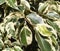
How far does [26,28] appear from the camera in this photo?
116 centimetres

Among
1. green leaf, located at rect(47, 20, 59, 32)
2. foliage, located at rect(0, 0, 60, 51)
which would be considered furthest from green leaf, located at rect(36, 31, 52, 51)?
green leaf, located at rect(47, 20, 59, 32)

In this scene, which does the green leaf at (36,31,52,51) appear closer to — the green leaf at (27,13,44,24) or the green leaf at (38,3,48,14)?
the green leaf at (27,13,44,24)

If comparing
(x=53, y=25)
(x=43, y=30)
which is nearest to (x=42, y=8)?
(x=53, y=25)

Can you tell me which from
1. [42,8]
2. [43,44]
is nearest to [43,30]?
[43,44]

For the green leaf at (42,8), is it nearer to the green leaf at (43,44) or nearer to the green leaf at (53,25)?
the green leaf at (53,25)

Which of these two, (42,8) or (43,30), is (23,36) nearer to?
(43,30)

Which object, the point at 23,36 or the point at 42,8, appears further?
the point at 42,8

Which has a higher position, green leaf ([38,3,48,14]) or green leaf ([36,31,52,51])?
green leaf ([38,3,48,14])

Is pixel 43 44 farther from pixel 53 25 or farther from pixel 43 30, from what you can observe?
pixel 53 25

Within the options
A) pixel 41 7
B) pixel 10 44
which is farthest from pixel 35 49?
pixel 41 7

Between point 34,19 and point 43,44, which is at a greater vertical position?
point 34,19

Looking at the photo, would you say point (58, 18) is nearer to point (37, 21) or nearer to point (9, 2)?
point (37, 21)

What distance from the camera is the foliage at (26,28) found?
1.13 m

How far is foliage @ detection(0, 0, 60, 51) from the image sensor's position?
1.13m
